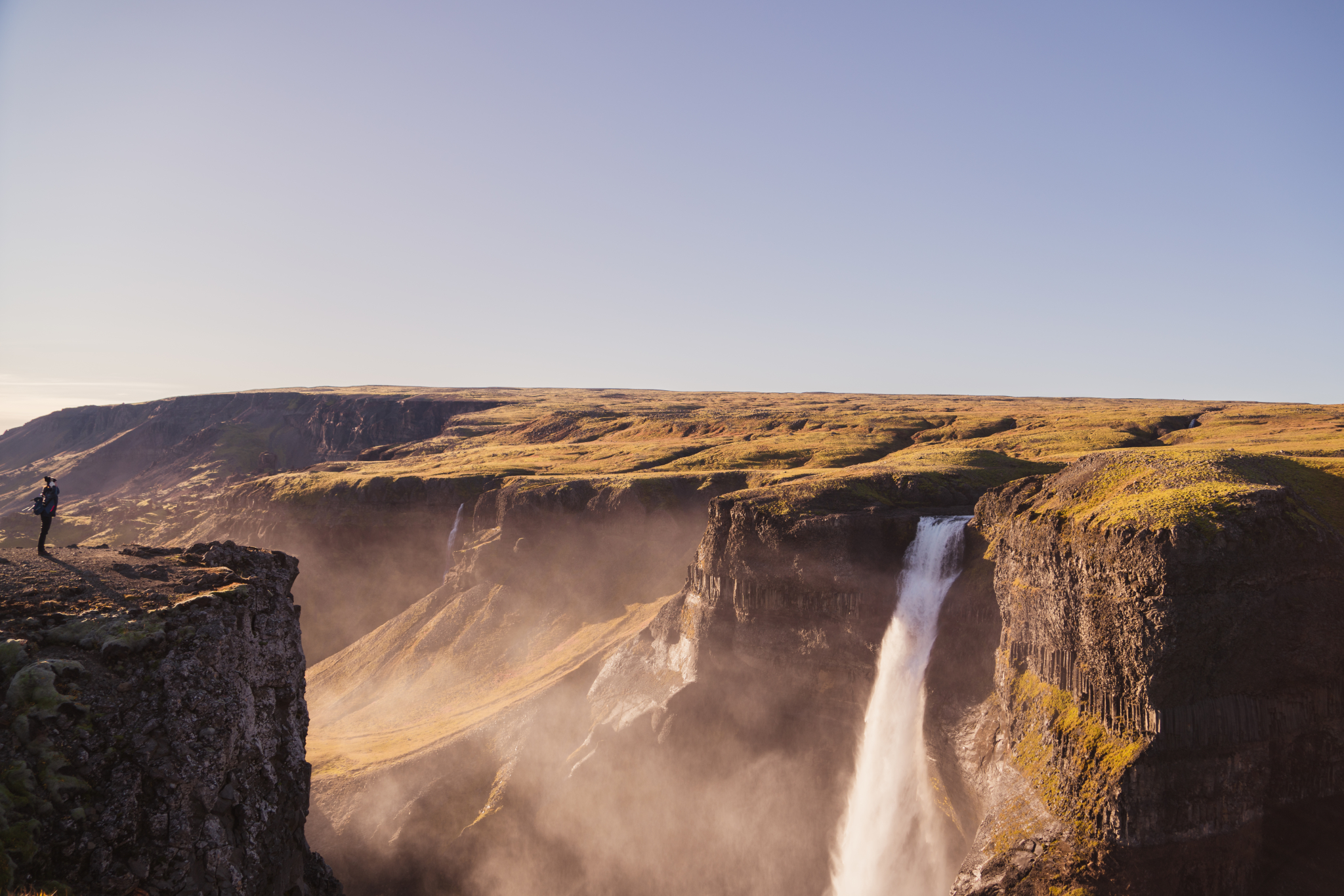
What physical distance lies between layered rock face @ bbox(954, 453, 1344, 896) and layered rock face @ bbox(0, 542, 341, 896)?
31.3 meters

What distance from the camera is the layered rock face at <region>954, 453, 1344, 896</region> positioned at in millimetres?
30484

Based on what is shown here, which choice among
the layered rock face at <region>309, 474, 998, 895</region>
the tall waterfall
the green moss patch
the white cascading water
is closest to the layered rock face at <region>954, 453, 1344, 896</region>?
the green moss patch

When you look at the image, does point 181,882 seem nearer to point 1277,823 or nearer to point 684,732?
point 684,732

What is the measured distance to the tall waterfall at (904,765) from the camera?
41500mm

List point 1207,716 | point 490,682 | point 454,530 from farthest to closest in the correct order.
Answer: point 454,530 < point 490,682 < point 1207,716

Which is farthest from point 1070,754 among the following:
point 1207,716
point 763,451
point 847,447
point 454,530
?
point 454,530

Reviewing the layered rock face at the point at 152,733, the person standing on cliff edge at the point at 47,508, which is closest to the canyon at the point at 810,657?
the layered rock face at the point at 152,733

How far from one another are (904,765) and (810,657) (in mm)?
10436

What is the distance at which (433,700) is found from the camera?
2904 inches

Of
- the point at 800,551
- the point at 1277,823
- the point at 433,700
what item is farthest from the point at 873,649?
the point at 433,700

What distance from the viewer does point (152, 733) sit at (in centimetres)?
2286

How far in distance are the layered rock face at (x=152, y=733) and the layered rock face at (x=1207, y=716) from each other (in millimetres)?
31280

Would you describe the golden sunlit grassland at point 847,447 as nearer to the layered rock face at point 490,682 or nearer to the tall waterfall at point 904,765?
the layered rock face at point 490,682

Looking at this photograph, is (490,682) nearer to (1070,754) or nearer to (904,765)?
(904,765)
